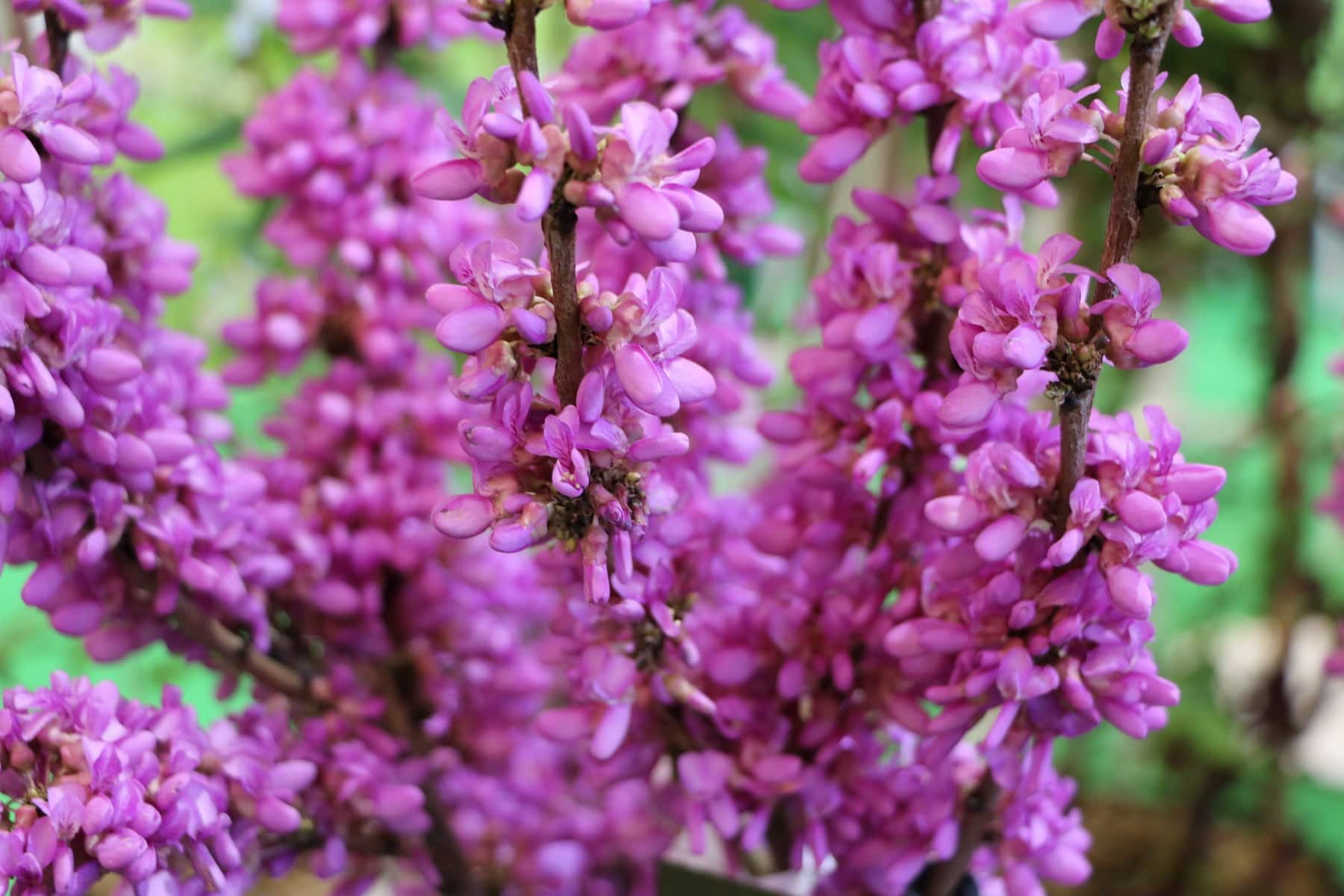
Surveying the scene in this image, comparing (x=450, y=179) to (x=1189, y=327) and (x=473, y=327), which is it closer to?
(x=473, y=327)

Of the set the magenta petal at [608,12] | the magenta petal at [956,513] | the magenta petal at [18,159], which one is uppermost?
the magenta petal at [608,12]

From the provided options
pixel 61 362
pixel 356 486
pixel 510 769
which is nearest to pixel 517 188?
pixel 61 362

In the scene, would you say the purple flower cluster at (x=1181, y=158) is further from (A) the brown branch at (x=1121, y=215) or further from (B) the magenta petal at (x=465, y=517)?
(B) the magenta petal at (x=465, y=517)

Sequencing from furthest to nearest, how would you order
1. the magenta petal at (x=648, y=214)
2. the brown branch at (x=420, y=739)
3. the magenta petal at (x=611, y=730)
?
the brown branch at (x=420, y=739)
the magenta petal at (x=611, y=730)
the magenta petal at (x=648, y=214)

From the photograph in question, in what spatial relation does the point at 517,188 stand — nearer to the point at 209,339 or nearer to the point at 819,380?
the point at 819,380

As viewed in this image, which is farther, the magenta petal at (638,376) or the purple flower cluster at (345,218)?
the purple flower cluster at (345,218)

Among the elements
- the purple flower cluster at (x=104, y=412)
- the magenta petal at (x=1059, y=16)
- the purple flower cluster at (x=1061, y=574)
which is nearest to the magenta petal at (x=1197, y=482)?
the purple flower cluster at (x=1061, y=574)
